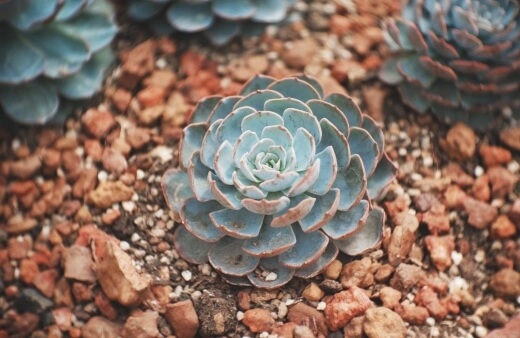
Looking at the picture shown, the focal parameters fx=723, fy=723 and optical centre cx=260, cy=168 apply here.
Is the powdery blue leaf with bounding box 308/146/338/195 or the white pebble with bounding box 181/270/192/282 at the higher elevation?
the powdery blue leaf with bounding box 308/146/338/195

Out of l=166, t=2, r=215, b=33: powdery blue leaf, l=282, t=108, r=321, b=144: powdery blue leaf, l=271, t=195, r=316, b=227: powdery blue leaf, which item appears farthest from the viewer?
l=166, t=2, r=215, b=33: powdery blue leaf

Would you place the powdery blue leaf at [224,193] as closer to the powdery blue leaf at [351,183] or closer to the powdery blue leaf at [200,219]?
the powdery blue leaf at [200,219]

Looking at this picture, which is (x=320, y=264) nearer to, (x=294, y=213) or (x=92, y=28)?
(x=294, y=213)

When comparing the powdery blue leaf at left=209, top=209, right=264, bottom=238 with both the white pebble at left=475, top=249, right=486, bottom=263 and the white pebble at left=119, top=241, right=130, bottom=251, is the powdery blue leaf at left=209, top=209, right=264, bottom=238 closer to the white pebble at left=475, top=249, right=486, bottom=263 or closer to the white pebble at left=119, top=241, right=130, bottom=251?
the white pebble at left=119, top=241, right=130, bottom=251

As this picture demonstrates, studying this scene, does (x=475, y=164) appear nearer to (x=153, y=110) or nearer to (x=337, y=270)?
(x=337, y=270)

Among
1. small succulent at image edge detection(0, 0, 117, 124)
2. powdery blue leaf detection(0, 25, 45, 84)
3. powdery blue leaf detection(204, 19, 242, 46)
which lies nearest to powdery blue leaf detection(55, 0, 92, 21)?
small succulent at image edge detection(0, 0, 117, 124)

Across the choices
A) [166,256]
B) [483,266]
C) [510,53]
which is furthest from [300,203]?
[510,53]
